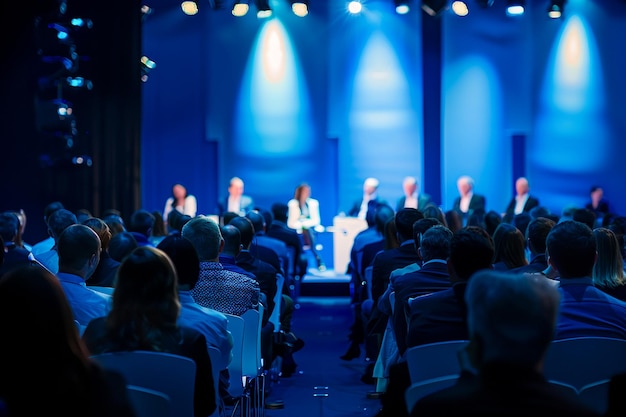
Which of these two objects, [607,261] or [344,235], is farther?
[344,235]

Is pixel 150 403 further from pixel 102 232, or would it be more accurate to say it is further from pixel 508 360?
pixel 102 232

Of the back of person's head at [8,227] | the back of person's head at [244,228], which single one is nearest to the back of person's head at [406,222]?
the back of person's head at [244,228]

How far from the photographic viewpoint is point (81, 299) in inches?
165

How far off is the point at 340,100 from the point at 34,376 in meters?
12.3

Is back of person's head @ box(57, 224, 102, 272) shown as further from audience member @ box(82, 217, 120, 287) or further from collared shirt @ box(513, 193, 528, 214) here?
collared shirt @ box(513, 193, 528, 214)

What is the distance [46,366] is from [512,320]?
3.64 ft

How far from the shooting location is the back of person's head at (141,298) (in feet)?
9.49

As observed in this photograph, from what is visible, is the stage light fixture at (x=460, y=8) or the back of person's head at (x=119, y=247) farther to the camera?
the stage light fixture at (x=460, y=8)

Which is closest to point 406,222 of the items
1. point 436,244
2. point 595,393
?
point 436,244

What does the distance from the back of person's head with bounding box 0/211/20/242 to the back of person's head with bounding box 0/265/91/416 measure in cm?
412

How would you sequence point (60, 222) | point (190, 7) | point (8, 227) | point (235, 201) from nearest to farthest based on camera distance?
1. point (8, 227)
2. point (60, 222)
3. point (190, 7)
4. point (235, 201)

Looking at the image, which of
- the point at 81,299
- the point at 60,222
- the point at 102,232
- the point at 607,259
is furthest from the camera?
the point at 60,222

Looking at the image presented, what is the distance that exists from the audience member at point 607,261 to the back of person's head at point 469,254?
109 centimetres

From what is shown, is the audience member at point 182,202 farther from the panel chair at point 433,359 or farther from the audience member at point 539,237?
the panel chair at point 433,359
